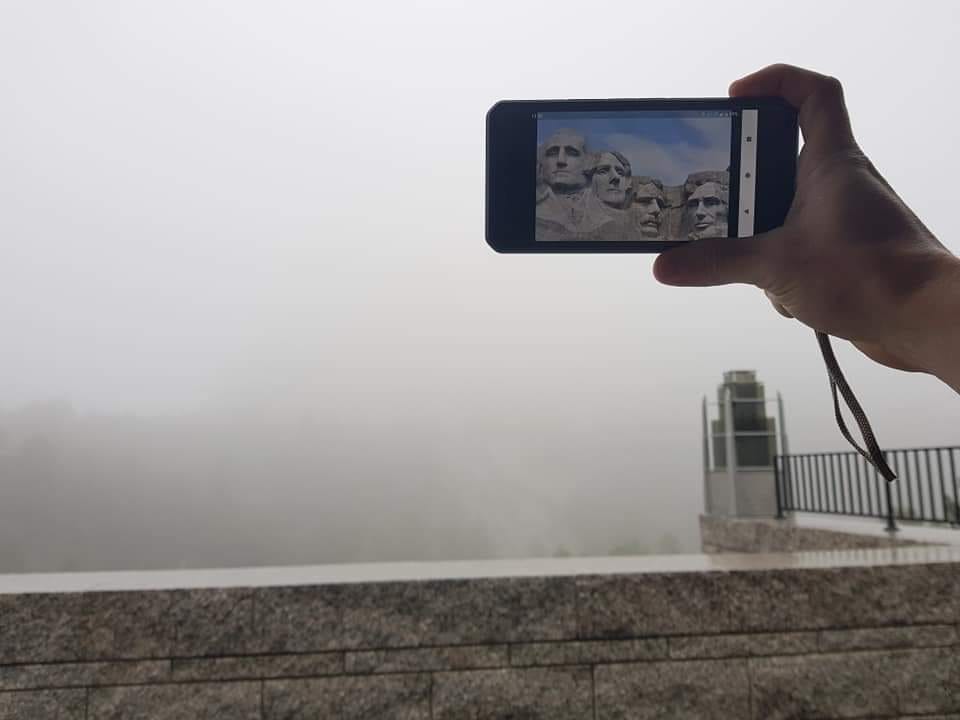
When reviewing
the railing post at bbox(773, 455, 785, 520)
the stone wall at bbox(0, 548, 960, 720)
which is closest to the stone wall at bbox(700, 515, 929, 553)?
the railing post at bbox(773, 455, 785, 520)

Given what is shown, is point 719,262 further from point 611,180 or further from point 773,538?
point 773,538

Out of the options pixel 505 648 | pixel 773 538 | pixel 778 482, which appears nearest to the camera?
pixel 505 648

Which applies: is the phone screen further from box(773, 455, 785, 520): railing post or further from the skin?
box(773, 455, 785, 520): railing post

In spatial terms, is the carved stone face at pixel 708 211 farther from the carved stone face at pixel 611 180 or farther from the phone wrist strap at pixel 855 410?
the phone wrist strap at pixel 855 410

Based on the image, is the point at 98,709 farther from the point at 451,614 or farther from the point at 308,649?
the point at 451,614

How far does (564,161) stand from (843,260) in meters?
0.45

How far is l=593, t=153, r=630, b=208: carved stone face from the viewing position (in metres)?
1.13

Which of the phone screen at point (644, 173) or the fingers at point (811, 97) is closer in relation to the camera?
the fingers at point (811, 97)

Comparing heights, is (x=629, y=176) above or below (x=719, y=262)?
above

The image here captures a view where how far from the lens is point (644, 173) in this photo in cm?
115

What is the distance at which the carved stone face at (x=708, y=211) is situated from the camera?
3.73ft

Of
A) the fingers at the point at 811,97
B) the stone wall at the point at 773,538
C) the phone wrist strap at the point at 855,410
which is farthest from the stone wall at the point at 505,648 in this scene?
the stone wall at the point at 773,538

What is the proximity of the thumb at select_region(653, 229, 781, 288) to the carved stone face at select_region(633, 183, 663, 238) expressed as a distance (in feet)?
0.30

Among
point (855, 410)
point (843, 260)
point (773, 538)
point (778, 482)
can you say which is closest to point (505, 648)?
point (855, 410)
